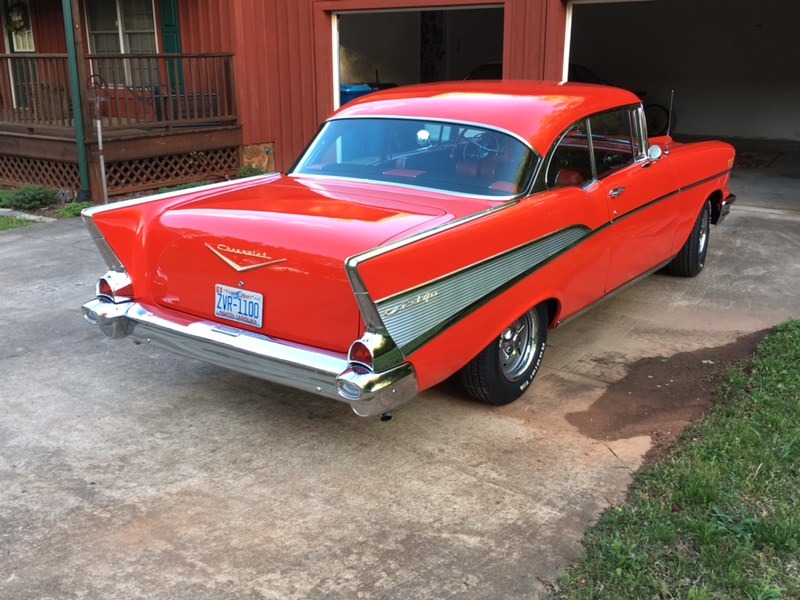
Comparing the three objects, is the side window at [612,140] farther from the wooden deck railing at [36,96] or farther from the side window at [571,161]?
the wooden deck railing at [36,96]

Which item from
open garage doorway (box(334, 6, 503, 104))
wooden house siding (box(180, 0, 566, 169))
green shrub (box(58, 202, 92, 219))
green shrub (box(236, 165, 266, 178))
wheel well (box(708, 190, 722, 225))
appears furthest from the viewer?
open garage doorway (box(334, 6, 503, 104))

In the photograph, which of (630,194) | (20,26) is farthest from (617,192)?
(20,26)

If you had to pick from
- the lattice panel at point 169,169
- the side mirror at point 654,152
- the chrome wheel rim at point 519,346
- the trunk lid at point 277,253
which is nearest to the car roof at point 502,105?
the side mirror at point 654,152

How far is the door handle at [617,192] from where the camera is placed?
4672mm

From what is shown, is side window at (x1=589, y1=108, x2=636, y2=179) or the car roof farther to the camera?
side window at (x1=589, y1=108, x2=636, y2=179)

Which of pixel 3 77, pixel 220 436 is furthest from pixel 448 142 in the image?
pixel 3 77

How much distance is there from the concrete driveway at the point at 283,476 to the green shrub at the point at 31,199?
4794 mm

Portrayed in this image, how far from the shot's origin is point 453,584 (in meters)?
2.76

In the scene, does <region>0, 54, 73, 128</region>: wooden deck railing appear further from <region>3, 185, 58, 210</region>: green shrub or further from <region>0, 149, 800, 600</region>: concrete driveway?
<region>0, 149, 800, 600</region>: concrete driveway

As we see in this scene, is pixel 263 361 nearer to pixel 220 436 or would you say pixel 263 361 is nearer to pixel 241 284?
pixel 241 284

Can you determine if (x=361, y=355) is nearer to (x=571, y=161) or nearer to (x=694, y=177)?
(x=571, y=161)

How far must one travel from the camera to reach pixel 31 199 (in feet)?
31.7

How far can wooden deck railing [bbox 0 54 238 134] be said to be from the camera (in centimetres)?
986

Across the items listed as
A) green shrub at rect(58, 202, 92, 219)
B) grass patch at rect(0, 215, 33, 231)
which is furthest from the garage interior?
grass patch at rect(0, 215, 33, 231)
